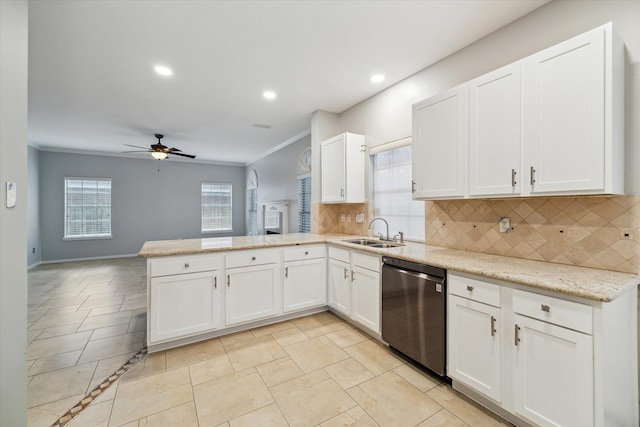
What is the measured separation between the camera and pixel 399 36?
94.7 inches

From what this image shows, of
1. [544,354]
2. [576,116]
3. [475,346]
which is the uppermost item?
[576,116]

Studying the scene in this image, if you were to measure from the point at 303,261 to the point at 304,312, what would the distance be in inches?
25.8

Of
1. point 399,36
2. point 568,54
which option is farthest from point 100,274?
point 568,54

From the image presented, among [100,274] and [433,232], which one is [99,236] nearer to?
[100,274]

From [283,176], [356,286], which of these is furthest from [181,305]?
[283,176]

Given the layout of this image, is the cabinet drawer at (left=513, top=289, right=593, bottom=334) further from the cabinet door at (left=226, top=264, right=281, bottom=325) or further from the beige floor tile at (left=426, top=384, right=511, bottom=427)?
the cabinet door at (left=226, top=264, right=281, bottom=325)

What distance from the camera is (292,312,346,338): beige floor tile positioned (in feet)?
9.76

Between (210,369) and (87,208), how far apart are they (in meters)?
7.23

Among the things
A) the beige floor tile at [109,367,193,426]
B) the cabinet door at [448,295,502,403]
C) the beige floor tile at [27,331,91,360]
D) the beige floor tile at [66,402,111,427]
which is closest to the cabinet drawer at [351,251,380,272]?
the cabinet door at [448,295,502,403]

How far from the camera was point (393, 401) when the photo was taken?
188 centimetres

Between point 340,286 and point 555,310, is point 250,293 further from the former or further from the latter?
point 555,310

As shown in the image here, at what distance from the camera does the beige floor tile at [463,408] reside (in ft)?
5.56

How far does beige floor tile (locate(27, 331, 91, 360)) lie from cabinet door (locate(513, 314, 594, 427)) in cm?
363

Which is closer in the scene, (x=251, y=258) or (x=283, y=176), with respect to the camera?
(x=251, y=258)
